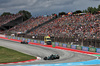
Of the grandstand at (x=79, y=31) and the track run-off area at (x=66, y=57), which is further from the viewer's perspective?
the grandstand at (x=79, y=31)

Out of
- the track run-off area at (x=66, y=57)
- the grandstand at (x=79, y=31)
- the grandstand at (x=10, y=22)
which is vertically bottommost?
the track run-off area at (x=66, y=57)

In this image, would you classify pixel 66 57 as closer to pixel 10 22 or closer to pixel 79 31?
pixel 79 31

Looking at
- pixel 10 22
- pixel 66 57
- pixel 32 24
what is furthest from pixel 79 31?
pixel 10 22

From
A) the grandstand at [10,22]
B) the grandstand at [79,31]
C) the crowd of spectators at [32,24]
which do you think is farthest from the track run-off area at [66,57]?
the grandstand at [10,22]

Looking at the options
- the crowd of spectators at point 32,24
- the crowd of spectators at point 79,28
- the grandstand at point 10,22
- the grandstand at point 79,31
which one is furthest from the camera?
the grandstand at point 10,22

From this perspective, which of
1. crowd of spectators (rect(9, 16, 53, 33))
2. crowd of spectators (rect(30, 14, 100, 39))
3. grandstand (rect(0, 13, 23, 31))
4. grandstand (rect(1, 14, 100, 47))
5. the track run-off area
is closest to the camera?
the track run-off area

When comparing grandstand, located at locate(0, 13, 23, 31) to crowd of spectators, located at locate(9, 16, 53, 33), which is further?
grandstand, located at locate(0, 13, 23, 31)

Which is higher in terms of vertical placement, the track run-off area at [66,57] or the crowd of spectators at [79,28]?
the crowd of spectators at [79,28]

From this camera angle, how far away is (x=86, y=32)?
51094mm

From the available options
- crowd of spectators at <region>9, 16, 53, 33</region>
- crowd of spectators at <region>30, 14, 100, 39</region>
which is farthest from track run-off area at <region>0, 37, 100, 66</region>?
crowd of spectators at <region>9, 16, 53, 33</region>

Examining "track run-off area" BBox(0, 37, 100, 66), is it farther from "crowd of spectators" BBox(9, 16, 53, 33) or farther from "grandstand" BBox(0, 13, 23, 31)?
"grandstand" BBox(0, 13, 23, 31)

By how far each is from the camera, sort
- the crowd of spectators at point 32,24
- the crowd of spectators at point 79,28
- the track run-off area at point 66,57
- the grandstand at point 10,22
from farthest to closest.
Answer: the grandstand at point 10,22, the crowd of spectators at point 32,24, the crowd of spectators at point 79,28, the track run-off area at point 66,57

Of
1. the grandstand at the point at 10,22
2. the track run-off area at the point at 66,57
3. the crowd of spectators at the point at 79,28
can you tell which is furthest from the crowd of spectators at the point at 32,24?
the track run-off area at the point at 66,57

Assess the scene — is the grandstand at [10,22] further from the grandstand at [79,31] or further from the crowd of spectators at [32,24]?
the grandstand at [79,31]
